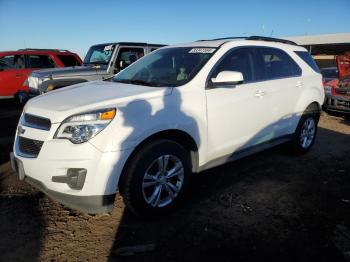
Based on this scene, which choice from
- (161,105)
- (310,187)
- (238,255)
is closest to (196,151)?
(161,105)

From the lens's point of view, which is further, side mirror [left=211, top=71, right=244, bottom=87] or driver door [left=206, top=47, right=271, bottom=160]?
driver door [left=206, top=47, right=271, bottom=160]

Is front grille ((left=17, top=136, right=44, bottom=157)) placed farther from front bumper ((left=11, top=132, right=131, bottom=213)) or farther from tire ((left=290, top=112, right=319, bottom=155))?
tire ((left=290, top=112, right=319, bottom=155))

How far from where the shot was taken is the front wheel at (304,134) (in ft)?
18.0

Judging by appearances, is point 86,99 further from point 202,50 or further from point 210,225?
point 210,225

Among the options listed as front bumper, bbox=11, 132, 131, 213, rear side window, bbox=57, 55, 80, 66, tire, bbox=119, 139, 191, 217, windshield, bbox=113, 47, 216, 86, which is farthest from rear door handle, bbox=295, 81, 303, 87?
rear side window, bbox=57, 55, 80, 66

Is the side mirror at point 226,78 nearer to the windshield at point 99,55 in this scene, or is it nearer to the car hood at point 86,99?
the car hood at point 86,99

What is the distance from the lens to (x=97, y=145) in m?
2.98

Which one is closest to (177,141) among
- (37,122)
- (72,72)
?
(37,122)

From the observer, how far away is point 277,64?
498 centimetres

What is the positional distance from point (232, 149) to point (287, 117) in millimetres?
1341

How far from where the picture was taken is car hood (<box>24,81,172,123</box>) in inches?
124

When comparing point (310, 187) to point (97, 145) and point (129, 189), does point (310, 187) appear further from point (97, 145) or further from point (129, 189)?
point (97, 145)

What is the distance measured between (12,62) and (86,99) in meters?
9.20

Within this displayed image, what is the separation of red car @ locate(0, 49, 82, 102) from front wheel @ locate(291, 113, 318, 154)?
8204 mm
